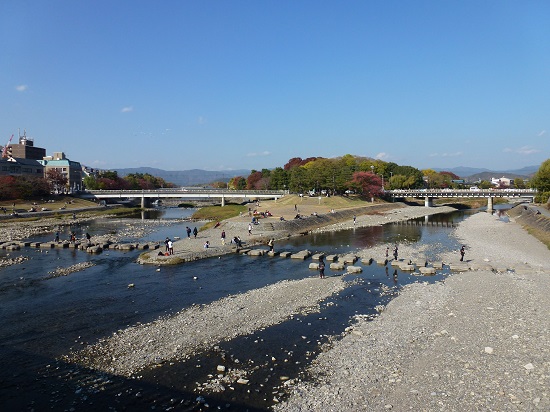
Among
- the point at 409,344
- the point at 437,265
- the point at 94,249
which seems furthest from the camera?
the point at 94,249

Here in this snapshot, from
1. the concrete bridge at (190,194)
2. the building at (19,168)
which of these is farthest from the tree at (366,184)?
the building at (19,168)

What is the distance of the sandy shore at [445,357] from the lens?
12.0m

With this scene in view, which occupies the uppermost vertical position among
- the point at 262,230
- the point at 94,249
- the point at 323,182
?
the point at 323,182

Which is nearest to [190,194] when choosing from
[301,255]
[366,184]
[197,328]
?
[366,184]

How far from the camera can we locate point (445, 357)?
14.7 meters

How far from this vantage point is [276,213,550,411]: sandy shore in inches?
472

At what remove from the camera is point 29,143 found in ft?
497

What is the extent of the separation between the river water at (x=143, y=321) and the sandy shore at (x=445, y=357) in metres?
1.34

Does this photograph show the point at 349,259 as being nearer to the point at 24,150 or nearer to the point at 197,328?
the point at 197,328

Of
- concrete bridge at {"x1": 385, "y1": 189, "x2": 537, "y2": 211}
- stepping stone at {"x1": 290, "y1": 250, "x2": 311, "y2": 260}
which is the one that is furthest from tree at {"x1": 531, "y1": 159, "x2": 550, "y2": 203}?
stepping stone at {"x1": 290, "y1": 250, "x2": 311, "y2": 260}

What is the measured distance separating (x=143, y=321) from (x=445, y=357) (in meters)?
13.2

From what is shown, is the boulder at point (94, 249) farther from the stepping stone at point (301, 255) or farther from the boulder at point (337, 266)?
the boulder at point (337, 266)

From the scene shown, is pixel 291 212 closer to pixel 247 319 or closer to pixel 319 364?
pixel 247 319

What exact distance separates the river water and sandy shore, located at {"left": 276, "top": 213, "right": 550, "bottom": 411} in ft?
4.41
